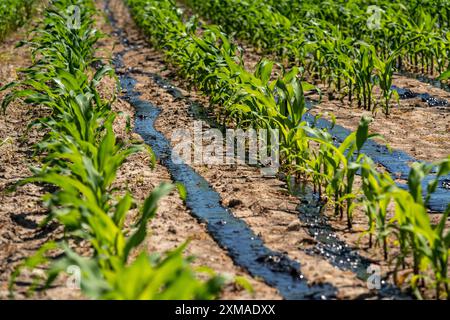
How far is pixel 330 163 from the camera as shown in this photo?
4.51 m

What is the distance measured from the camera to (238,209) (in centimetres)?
472

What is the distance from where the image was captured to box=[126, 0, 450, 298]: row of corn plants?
3.47 metres

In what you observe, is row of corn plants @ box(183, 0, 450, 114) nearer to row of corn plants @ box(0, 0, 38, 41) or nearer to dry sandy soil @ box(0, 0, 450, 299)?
dry sandy soil @ box(0, 0, 450, 299)

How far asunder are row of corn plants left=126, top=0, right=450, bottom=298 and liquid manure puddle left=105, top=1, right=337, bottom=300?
0.45 metres

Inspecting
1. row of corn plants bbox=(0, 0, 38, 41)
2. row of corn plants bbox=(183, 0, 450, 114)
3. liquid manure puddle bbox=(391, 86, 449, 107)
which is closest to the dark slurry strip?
row of corn plants bbox=(183, 0, 450, 114)

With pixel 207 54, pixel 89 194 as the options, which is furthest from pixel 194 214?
pixel 207 54

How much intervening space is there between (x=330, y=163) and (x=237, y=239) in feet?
2.36

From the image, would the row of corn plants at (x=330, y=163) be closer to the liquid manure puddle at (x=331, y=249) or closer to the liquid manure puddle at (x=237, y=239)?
the liquid manure puddle at (x=331, y=249)

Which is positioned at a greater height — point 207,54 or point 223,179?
point 207,54
